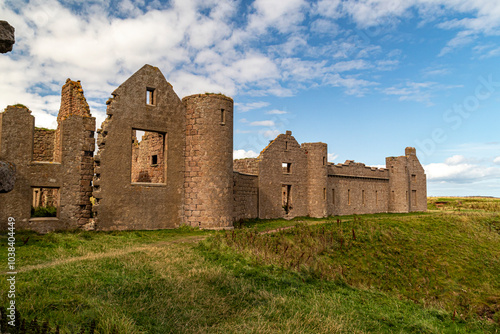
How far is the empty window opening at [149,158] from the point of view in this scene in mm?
19766

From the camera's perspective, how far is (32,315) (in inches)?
218

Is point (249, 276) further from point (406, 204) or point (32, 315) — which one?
point (406, 204)

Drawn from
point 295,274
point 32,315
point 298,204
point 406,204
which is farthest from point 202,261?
point 406,204

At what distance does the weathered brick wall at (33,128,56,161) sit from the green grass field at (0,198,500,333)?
6737 millimetres

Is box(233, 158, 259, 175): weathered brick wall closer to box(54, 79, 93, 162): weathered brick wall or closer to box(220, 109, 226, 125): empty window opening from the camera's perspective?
box(220, 109, 226, 125): empty window opening

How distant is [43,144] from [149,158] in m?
5.87

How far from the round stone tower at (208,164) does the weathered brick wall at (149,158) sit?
1943 millimetres

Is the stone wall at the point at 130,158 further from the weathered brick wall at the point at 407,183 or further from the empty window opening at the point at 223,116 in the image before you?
the weathered brick wall at the point at 407,183

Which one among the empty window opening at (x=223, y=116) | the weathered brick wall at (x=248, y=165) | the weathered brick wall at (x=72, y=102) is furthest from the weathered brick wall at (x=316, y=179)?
the weathered brick wall at (x=72, y=102)

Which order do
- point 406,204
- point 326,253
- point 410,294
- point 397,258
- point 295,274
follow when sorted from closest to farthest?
point 295,274 → point 410,294 → point 326,253 → point 397,258 → point 406,204

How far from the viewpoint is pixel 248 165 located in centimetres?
2434

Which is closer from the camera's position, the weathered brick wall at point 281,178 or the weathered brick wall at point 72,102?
the weathered brick wall at point 72,102

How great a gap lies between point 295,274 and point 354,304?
6.77 ft

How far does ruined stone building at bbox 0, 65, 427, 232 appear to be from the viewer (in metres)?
15.1
